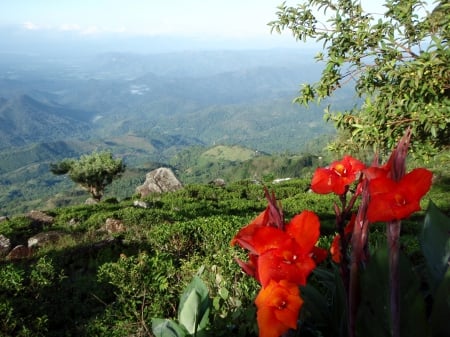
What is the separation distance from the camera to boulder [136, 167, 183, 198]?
33.1m

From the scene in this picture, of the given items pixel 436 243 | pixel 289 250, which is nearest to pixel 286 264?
pixel 289 250

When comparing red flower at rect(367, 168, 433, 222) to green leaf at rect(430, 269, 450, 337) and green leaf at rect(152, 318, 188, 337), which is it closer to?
green leaf at rect(430, 269, 450, 337)

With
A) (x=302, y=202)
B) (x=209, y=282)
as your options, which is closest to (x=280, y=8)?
(x=209, y=282)

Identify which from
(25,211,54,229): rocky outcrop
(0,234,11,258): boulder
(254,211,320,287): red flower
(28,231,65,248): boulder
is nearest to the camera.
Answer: (254,211,320,287): red flower

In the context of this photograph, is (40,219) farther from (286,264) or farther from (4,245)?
(286,264)

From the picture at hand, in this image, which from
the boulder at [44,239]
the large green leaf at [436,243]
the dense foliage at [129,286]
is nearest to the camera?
the large green leaf at [436,243]

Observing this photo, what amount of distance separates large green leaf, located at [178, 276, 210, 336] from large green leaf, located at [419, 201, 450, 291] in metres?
1.25

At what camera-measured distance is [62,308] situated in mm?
5746

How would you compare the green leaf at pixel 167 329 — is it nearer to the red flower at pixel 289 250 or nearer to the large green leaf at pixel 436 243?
the red flower at pixel 289 250

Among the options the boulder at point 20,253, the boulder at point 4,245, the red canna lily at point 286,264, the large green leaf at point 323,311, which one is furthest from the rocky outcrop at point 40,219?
the red canna lily at point 286,264

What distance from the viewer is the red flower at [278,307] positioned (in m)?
1.35

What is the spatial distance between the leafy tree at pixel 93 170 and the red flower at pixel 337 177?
3084cm

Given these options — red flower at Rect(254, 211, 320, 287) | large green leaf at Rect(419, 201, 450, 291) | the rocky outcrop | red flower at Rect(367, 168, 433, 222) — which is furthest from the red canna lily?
the rocky outcrop

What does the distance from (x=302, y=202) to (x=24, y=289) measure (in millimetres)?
15331
